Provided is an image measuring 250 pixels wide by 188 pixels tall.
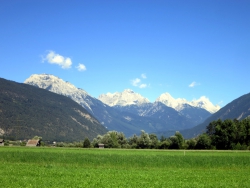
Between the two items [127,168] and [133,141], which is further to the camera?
[133,141]

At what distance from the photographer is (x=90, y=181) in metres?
24.3

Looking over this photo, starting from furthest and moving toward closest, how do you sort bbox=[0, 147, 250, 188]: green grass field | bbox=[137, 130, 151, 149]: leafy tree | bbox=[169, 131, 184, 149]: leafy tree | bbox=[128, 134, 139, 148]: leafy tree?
bbox=[128, 134, 139, 148]: leafy tree
bbox=[137, 130, 151, 149]: leafy tree
bbox=[169, 131, 184, 149]: leafy tree
bbox=[0, 147, 250, 188]: green grass field

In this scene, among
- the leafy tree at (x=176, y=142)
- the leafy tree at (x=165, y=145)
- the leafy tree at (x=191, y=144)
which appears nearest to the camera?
the leafy tree at (x=191, y=144)

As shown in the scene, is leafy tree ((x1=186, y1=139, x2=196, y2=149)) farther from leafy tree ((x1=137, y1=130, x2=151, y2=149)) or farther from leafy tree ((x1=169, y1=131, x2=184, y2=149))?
leafy tree ((x1=137, y1=130, x2=151, y2=149))

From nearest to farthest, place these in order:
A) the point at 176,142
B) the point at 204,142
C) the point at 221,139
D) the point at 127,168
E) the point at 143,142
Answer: the point at 127,168 → the point at 204,142 → the point at 221,139 → the point at 176,142 → the point at 143,142

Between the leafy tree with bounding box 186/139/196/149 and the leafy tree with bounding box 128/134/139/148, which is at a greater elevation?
the leafy tree with bounding box 128/134/139/148

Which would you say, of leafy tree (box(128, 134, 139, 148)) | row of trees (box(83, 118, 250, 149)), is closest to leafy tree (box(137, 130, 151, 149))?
row of trees (box(83, 118, 250, 149))

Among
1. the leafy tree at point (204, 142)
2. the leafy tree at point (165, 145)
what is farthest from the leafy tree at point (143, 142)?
the leafy tree at point (204, 142)

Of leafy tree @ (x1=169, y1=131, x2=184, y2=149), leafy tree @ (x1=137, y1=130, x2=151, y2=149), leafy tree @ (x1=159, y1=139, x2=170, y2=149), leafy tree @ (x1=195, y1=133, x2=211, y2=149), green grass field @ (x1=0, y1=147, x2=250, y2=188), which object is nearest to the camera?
green grass field @ (x1=0, y1=147, x2=250, y2=188)

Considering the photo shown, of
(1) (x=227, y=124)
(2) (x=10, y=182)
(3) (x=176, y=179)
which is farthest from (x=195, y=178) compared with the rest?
(1) (x=227, y=124)

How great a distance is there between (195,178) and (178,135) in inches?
3814

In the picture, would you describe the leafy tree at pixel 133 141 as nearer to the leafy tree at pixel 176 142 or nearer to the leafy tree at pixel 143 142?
the leafy tree at pixel 143 142

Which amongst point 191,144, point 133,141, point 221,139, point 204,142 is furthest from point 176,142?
point 133,141

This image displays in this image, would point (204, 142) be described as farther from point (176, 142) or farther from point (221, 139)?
point (176, 142)
